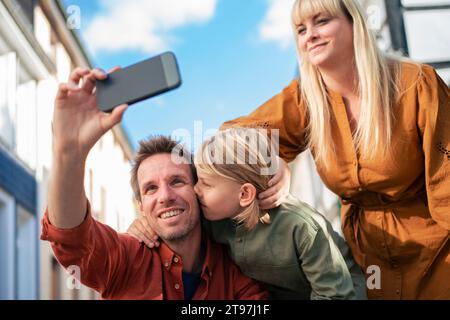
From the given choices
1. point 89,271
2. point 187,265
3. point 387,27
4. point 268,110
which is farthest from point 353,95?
point 387,27

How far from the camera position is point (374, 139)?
62.7 inches

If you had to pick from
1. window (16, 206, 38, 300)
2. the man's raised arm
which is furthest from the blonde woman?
window (16, 206, 38, 300)

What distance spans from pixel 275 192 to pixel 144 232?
0.31 meters

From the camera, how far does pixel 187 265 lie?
1583mm

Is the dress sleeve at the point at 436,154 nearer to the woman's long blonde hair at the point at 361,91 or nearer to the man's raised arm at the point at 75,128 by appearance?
the woman's long blonde hair at the point at 361,91

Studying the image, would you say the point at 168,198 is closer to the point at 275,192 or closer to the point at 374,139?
the point at 275,192

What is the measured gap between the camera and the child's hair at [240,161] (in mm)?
1487

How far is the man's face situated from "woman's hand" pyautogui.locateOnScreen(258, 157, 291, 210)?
0.15m

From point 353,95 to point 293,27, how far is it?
217 mm

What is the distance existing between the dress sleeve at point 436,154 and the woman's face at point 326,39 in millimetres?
230

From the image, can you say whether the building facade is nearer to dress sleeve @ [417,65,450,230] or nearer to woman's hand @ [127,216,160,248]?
woman's hand @ [127,216,160,248]

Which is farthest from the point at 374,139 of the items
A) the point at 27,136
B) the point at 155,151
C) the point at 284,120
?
the point at 27,136

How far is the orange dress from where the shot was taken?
1.57 metres
